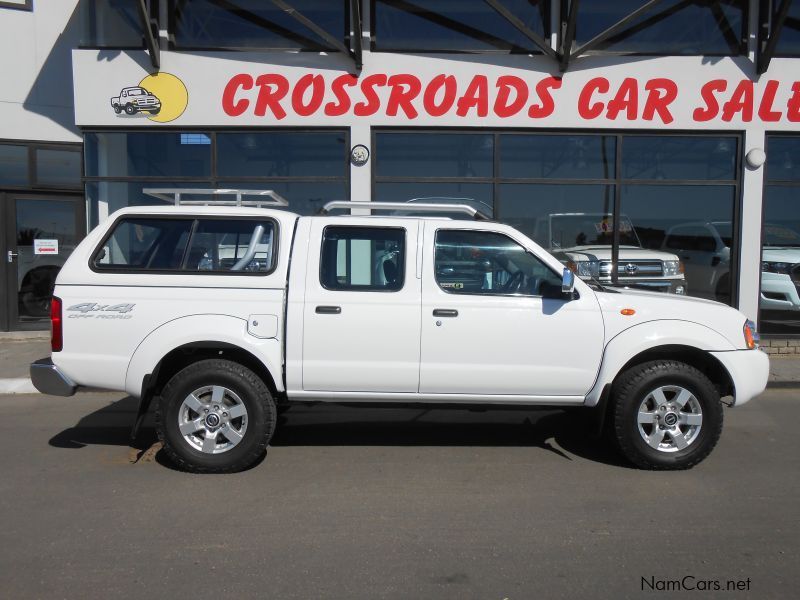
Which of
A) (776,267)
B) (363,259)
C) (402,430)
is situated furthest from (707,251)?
(363,259)

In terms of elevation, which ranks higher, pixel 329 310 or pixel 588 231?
pixel 588 231

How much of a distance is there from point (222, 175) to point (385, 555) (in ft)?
24.9

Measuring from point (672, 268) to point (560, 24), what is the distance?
394 centimetres

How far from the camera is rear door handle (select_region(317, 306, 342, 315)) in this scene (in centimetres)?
478

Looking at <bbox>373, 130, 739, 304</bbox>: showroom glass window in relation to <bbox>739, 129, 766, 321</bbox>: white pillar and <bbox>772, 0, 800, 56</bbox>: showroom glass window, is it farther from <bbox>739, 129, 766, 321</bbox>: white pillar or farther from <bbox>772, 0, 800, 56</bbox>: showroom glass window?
<bbox>772, 0, 800, 56</bbox>: showroom glass window

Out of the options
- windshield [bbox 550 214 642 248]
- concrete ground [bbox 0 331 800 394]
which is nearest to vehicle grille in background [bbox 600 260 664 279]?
windshield [bbox 550 214 642 248]

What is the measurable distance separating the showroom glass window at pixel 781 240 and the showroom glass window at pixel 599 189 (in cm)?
53

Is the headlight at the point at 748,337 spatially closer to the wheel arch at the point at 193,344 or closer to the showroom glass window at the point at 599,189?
the wheel arch at the point at 193,344

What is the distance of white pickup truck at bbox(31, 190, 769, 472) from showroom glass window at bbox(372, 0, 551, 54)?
5.82 metres

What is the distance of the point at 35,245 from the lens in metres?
10.6

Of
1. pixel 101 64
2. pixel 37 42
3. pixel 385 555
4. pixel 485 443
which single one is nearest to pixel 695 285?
pixel 485 443

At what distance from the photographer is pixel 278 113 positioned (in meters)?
9.63

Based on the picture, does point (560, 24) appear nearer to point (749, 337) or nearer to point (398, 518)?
point (749, 337)

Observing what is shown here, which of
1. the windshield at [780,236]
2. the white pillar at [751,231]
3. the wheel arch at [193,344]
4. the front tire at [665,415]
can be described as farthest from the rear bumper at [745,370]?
the windshield at [780,236]
